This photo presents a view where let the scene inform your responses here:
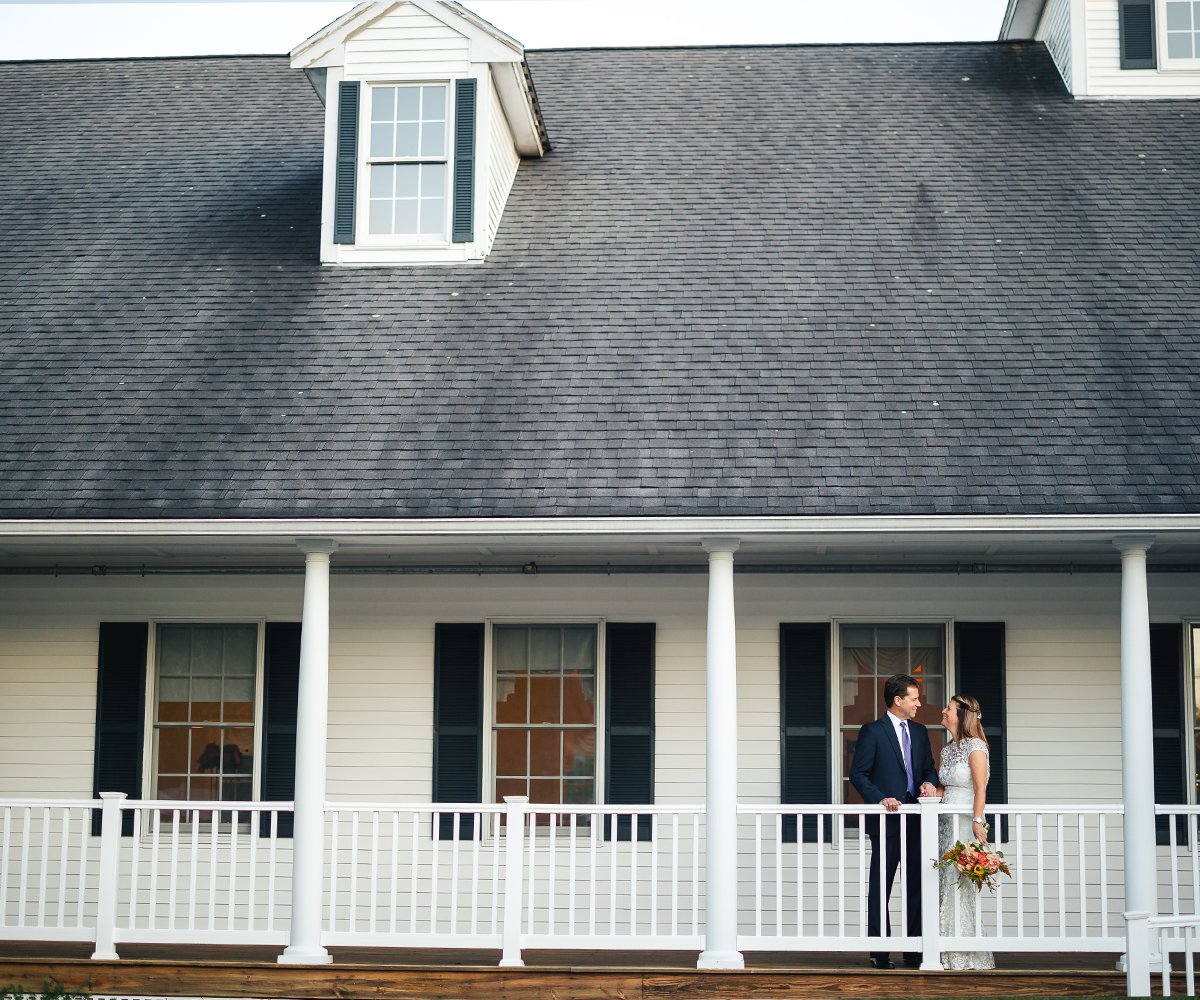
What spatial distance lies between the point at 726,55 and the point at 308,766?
879cm

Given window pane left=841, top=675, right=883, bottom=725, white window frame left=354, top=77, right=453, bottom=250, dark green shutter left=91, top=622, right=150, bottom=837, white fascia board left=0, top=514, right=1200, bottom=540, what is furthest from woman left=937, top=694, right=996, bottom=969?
dark green shutter left=91, top=622, right=150, bottom=837

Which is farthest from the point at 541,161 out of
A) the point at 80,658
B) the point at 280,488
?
the point at 80,658

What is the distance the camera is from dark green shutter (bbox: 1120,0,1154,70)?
11547 mm

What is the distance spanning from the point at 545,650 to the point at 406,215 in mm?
3894

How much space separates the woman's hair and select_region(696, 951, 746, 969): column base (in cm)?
187

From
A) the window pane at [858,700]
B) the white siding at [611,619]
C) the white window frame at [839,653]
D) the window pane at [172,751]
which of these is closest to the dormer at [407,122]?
the white siding at [611,619]

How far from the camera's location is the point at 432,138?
10.5m

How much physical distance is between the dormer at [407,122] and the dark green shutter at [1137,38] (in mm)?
5763

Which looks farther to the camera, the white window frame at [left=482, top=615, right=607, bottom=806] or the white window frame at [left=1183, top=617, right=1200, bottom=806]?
the white window frame at [left=482, top=615, right=607, bottom=806]

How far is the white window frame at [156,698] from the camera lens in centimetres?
930

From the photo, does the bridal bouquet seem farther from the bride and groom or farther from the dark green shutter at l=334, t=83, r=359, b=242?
the dark green shutter at l=334, t=83, r=359, b=242

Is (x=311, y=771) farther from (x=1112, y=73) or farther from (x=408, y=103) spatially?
(x=1112, y=73)

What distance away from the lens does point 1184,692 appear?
29.3 feet

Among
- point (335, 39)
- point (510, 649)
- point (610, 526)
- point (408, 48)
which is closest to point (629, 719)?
point (510, 649)
